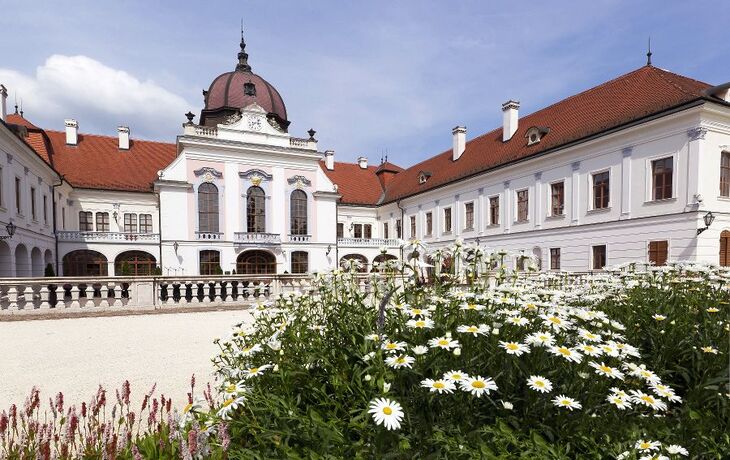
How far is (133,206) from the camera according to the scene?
28.0 m

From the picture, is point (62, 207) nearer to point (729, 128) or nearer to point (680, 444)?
point (680, 444)

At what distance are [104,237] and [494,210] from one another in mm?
25645

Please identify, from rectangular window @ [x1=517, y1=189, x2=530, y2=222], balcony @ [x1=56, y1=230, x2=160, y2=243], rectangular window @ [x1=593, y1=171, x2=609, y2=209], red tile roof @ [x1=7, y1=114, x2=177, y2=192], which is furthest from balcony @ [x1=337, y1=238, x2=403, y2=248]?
red tile roof @ [x1=7, y1=114, x2=177, y2=192]

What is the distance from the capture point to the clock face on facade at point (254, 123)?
25.9m

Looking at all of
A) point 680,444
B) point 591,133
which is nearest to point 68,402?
point 680,444

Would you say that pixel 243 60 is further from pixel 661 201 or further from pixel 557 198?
pixel 661 201

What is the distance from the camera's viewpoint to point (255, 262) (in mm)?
25750

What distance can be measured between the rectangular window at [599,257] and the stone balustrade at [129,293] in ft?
45.0

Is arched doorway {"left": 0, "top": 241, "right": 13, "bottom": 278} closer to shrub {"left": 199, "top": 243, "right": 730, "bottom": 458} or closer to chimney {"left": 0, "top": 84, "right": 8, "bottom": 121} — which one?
chimney {"left": 0, "top": 84, "right": 8, "bottom": 121}

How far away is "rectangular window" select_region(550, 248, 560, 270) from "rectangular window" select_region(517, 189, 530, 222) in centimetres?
246

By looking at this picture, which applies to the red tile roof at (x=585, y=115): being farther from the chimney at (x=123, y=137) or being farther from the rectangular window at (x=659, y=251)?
the chimney at (x=123, y=137)

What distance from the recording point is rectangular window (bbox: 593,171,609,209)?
17.4 metres

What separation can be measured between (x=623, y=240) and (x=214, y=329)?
17269mm

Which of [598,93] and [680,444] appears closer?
[680,444]
